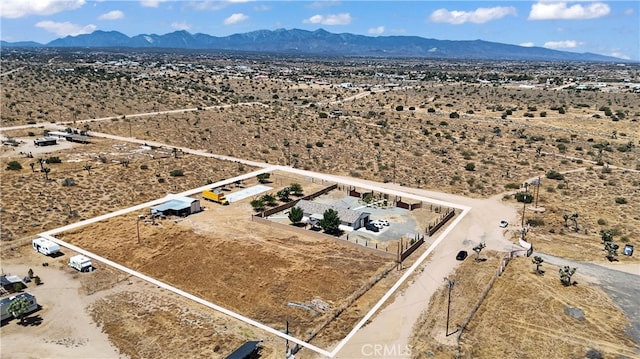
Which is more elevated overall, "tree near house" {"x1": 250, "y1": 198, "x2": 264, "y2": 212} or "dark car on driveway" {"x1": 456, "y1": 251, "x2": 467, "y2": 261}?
"tree near house" {"x1": 250, "y1": 198, "x2": 264, "y2": 212}

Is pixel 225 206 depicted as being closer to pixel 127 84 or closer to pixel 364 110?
pixel 364 110

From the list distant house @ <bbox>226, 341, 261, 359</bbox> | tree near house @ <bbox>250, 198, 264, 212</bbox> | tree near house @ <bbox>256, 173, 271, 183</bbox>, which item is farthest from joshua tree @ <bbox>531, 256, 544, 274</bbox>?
tree near house @ <bbox>256, 173, 271, 183</bbox>

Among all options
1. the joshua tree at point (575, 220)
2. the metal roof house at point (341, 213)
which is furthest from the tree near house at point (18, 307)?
the joshua tree at point (575, 220)

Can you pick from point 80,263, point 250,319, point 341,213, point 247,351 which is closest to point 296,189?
point 341,213

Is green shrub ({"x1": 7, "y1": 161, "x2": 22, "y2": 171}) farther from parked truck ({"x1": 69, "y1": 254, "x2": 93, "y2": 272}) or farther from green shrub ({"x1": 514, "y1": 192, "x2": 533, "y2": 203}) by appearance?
green shrub ({"x1": 514, "y1": 192, "x2": 533, "y2": 203})

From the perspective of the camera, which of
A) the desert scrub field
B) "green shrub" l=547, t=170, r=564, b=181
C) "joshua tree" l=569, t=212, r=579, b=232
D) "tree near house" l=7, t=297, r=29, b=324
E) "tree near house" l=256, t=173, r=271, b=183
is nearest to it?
"tree near house" l=7, t=297, r=29, b=324

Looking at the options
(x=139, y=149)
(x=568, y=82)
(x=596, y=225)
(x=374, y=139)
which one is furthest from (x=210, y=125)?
(x=568, y=82)

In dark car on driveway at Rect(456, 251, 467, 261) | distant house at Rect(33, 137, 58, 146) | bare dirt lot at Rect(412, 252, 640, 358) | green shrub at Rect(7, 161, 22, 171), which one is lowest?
bare dirt lot at Rect(412, 252, 640, 358)
